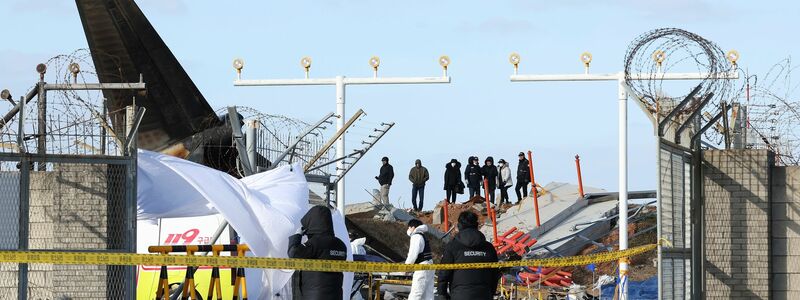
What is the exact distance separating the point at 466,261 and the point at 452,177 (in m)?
25.6

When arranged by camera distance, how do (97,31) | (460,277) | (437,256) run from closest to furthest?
(460,277) → (97,31) → (437,256)

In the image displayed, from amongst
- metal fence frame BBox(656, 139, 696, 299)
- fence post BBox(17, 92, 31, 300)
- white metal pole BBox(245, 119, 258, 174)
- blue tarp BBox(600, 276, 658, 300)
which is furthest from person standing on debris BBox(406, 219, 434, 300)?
fence post BBox(17, 92, 31, 300)

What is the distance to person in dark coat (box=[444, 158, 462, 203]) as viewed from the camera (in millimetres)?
38281

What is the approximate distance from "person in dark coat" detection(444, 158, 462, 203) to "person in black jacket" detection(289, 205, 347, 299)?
25.5 m

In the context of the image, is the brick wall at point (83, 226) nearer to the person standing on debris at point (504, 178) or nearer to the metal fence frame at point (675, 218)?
the metal fence frame at point (675, 218)

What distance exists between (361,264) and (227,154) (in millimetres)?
10936

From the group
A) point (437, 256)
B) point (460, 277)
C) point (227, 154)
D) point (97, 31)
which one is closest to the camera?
point (460, 277)

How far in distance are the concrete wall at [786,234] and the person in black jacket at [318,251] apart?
456 centimetres

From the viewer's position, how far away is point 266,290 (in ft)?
53.8

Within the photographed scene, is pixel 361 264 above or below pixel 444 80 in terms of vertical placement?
below

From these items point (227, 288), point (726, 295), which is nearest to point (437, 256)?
point (227, 288)

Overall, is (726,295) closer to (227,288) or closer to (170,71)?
(227,288)

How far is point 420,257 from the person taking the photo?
17141mm

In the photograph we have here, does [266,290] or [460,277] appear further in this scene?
[266,290]
